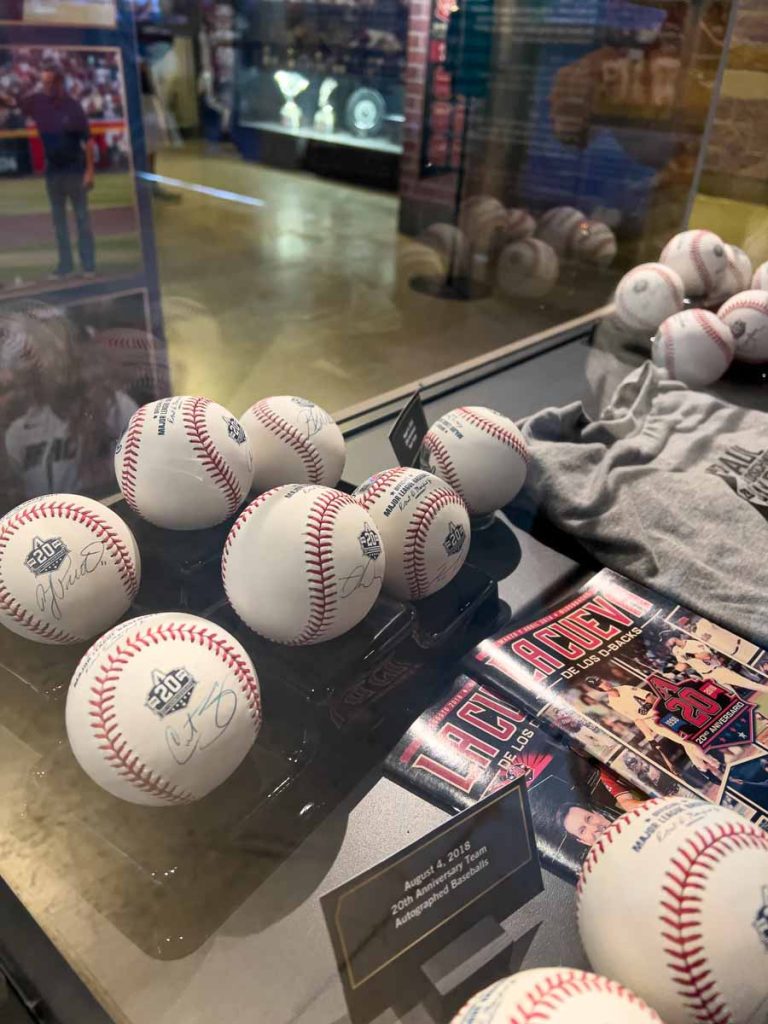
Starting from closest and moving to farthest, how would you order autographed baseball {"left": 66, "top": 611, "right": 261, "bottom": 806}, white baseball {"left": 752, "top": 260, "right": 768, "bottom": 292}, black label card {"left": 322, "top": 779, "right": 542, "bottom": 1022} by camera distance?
black label card {"left": 322, "top": 779, "right": 542, "bottom": 1022} → autographed baseball {"left": 66, "top": 611, "right": 261, "bottom": 806} → white baseball {"left": 752, "top": 260, "right": 768, "bottom": 292}

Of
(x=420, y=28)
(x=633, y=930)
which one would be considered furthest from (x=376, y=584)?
(x=420, y=28)

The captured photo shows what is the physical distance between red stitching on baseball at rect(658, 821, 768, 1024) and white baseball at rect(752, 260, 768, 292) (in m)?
2.39

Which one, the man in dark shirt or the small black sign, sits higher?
the man in dark shirt

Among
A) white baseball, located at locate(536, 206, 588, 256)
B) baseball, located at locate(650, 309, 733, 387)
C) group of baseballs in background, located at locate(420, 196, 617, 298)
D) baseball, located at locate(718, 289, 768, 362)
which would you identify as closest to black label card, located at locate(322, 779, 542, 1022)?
baseball, located at locate(650, 309, 733, 387)

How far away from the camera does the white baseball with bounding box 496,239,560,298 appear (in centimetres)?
313

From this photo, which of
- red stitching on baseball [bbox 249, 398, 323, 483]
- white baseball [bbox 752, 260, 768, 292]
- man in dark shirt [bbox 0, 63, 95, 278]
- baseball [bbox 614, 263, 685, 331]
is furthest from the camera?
white baseball [bbox 752, 260, 768, 292]

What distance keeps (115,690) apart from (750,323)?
216 cm

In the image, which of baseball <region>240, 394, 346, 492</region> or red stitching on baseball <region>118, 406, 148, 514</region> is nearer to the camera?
red stitching on baseball <region>118, 406, 148, 514</region>

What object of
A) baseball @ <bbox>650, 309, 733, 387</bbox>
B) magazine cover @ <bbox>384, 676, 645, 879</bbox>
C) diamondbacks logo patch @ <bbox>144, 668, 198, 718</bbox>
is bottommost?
magazine cover @ <bbox>384, 676, 645, 879</bbox>

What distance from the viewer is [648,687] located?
3.72ft

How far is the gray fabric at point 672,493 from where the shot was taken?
4.47 feet
